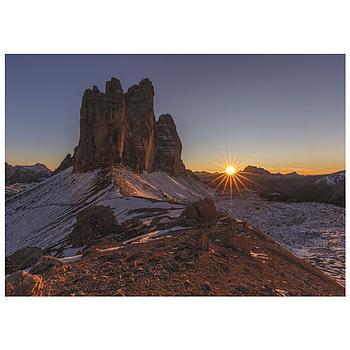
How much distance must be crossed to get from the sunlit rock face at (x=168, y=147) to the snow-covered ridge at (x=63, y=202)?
1669 centimetres

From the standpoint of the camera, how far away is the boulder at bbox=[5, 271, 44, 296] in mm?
5582

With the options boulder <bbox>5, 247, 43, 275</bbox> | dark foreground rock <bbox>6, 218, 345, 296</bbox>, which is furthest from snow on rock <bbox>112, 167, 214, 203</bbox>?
dark foreground rock <bbox>6, 218, 345, 296</bbox>

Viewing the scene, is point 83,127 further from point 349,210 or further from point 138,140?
point 349,210

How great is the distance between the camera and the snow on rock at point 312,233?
18.6m

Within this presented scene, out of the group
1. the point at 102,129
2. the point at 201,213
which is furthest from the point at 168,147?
the point at 201,213

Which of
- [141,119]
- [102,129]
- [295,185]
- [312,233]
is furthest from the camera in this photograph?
[295,185]

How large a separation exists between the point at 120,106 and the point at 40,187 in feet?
71.3

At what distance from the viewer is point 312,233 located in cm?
3062

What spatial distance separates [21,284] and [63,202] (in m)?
39.9

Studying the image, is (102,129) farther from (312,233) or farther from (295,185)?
(295,185)

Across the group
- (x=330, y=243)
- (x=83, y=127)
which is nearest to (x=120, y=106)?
(x=83, y=127)

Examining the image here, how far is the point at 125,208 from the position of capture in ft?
73.8

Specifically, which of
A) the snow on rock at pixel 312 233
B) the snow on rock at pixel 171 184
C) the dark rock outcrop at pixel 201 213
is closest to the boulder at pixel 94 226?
the dark rock outcrop at pixel 201 213

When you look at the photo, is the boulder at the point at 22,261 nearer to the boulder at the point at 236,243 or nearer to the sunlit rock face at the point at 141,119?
the boulder at the point at 236,243
